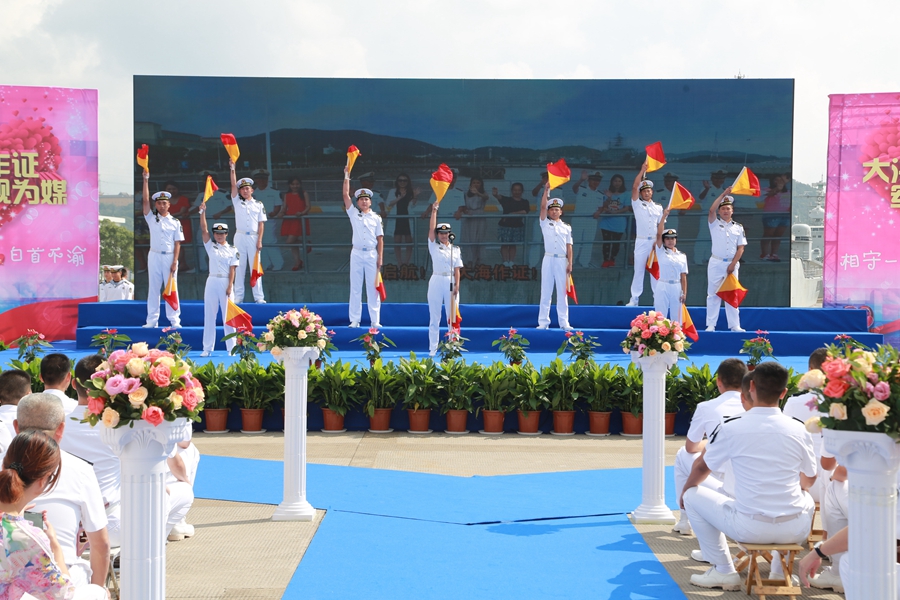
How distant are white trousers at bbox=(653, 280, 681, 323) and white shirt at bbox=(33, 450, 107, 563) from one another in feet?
35.1

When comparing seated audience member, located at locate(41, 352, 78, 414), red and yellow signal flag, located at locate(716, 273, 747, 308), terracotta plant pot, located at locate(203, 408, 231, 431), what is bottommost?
terracotta plant pot, located at locate(203, 408, 231, 431)

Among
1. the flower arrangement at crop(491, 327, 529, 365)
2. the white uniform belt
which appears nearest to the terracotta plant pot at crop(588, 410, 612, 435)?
the flower arrangement at crop(491, 327, 529, 365)

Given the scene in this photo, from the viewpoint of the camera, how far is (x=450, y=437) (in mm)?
8523

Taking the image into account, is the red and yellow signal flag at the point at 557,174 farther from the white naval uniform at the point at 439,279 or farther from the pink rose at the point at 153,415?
the pink rose at the point at 153,415

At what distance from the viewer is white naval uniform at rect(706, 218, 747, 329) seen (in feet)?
43.4

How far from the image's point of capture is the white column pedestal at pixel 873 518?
9.44ft

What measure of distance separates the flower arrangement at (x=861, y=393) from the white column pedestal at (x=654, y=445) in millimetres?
2430

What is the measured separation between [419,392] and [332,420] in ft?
2.96

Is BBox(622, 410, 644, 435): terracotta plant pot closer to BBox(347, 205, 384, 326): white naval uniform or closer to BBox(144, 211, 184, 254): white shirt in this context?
BBox(347, 205, 384, 326): white naval uniform

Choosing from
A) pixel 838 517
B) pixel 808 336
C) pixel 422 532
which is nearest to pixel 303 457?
pixel 422 532

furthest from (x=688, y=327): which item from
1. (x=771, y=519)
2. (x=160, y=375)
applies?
(x=160, y=375)

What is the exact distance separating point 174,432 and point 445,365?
18.4 feet

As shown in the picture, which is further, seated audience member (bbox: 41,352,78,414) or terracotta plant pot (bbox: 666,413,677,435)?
terracotta plant pot (bbox: 666,413,677,435)

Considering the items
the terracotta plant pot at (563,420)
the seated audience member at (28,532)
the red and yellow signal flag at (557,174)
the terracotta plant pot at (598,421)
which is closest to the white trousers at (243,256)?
the red and yellow signal flag at (557,174)
